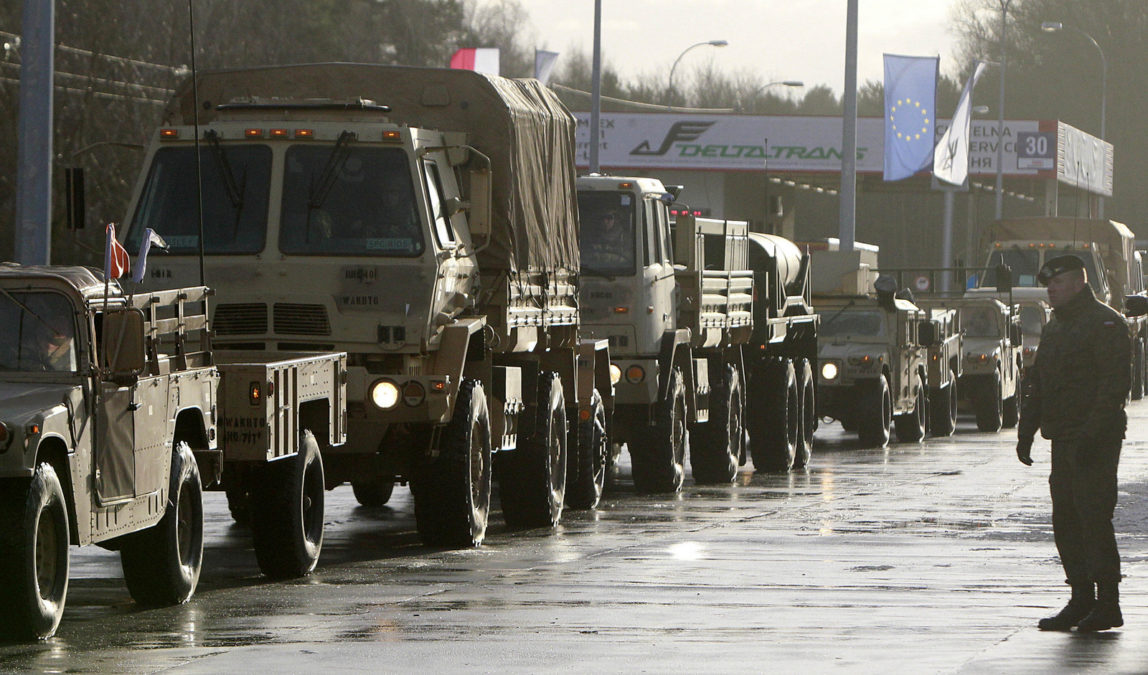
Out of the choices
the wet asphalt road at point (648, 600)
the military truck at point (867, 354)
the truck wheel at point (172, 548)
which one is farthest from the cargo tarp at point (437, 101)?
the military truck at point (867, 354)

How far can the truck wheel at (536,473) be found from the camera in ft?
56.4

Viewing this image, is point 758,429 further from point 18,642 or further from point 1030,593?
point 18,642

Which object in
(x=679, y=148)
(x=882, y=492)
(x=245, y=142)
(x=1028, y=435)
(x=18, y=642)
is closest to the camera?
(x=18, y=642)

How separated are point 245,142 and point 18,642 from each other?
5.62m

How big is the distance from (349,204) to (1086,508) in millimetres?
5919

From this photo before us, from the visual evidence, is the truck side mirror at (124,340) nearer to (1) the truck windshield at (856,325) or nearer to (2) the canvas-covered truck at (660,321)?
(2) the canvas-covered truck at (660,321)

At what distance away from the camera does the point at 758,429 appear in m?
25.0

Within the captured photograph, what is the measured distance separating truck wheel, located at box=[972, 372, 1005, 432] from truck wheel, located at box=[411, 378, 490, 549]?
19.8 metres

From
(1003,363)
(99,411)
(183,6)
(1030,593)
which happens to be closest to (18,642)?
→ (99,411)

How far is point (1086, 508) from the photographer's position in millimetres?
10773

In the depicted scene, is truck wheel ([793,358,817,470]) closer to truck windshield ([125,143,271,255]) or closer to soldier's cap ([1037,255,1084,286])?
truck windshield ([125,143,271,255])

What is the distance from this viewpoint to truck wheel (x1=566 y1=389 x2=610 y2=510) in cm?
1880

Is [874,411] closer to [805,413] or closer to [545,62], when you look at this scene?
[805,413]

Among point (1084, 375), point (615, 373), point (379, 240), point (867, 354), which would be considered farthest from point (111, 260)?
point (867, 354)
